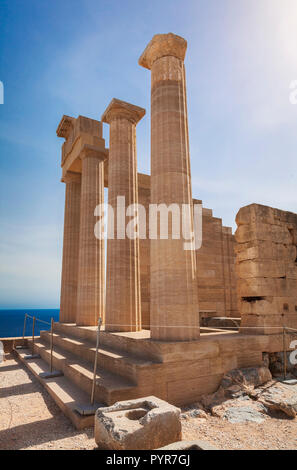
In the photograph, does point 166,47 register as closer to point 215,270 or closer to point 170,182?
point 170,182

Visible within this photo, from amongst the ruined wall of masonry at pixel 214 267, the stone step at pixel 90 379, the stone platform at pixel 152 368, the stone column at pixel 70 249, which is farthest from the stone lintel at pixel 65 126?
the stone platform at pixel 152 368

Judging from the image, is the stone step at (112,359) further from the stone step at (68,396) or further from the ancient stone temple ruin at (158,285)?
the stone step at (68,396)

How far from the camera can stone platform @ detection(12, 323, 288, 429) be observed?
22.3ft

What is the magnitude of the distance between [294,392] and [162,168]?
6966 mm

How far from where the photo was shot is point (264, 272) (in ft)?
33.7

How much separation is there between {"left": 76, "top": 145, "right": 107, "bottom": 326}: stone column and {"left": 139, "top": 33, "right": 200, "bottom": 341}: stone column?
20.0ft

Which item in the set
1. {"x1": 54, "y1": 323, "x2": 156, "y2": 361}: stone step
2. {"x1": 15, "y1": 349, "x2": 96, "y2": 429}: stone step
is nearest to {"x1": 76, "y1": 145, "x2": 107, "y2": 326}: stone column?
{"x1": 54, "y1": 323, "x2": 156, "y2": 361}: stone step

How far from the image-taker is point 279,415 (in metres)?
6.65

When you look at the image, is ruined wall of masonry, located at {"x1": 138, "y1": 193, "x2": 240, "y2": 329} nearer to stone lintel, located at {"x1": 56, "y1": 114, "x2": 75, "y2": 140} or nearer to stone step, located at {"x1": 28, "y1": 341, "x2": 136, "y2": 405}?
stone lintel, located at {"x1": 56, "y1": 114, "x2": 75, "y2": 140}

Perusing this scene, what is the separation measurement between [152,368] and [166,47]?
373 inches

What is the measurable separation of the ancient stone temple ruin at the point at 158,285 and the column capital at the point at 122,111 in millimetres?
43

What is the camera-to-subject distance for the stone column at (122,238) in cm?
1132
